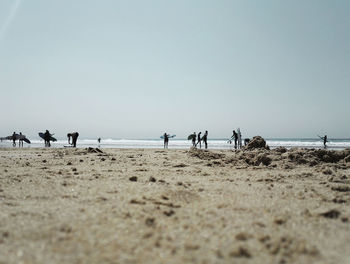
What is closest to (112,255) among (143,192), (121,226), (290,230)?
(121,226)

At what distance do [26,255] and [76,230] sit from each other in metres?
0.65

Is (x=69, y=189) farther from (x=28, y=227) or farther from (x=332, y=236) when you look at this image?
(x=332, y=236)

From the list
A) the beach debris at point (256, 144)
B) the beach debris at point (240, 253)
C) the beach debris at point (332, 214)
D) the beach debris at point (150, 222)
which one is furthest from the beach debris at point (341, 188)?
the beach debris at point (256, 144)

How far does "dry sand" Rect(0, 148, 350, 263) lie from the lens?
2.60 metres

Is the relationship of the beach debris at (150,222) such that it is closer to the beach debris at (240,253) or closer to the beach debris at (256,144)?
the beach debris at (240,253)

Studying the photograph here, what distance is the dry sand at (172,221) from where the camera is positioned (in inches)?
102

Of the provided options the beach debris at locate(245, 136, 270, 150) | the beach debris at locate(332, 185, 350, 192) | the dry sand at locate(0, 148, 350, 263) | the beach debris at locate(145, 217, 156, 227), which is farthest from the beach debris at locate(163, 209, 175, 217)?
the beach debris at locate(245, 136, 270, 150)

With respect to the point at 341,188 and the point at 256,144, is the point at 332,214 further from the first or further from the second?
the point at 256,144

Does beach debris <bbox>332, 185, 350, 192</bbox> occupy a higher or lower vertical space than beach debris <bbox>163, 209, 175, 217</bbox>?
higher

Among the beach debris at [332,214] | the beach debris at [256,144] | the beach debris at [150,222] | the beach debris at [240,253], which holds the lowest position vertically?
the beach debris at [240,253]

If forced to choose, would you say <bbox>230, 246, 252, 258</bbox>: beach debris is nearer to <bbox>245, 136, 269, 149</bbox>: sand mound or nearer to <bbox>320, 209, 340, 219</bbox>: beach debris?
<bbox>320, 209, 340, 219</bbox>: beach debris

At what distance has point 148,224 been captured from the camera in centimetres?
337

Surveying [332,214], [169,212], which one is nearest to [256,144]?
[332,214]

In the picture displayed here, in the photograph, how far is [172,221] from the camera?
3.49 m
